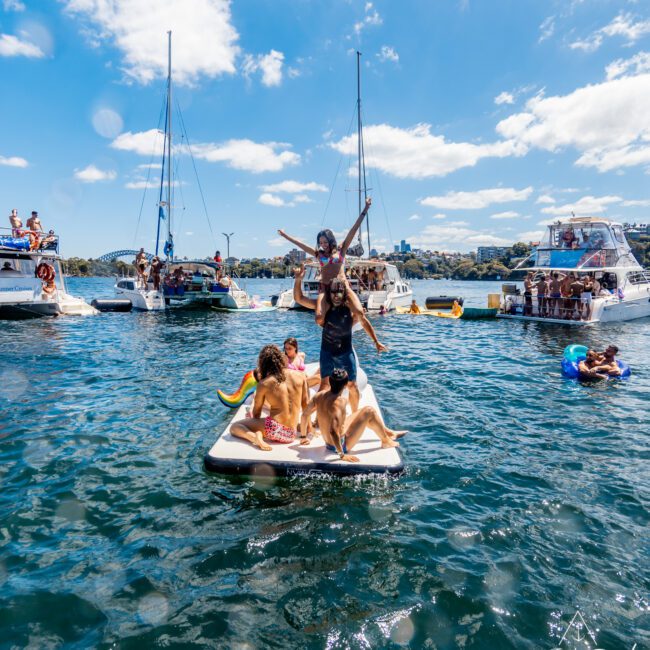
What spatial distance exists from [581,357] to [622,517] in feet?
→ 28.2

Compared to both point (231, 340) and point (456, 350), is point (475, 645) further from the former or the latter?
point (231, 340)

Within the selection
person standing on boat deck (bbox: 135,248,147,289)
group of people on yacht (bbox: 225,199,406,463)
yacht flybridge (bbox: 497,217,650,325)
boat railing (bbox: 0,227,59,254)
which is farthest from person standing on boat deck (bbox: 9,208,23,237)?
yacht flybridge (bbox: 497,217,650,325)

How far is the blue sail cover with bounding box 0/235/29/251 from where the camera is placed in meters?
24.1

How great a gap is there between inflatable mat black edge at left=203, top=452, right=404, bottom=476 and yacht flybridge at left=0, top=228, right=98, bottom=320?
23888mm

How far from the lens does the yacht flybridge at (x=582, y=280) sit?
78.6ft

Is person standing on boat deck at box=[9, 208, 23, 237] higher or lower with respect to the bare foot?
higher

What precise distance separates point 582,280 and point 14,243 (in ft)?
108

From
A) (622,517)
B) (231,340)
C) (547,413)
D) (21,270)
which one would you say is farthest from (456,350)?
(21,270)

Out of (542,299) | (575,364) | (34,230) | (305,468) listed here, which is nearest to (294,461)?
(305,468)

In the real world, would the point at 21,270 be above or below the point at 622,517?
above

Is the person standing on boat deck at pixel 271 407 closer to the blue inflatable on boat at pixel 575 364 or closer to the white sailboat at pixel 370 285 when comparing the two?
the blue inflatable on boat at pixel 575 364

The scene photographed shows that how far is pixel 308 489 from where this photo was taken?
18.4 ft

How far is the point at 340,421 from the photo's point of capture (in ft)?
19.4

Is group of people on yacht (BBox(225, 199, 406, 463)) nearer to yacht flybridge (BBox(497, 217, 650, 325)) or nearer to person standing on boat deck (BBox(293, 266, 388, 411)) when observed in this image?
person standing on boat deck (BBox(293, 266, 388, 411))
